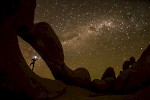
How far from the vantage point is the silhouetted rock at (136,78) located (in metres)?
11.2

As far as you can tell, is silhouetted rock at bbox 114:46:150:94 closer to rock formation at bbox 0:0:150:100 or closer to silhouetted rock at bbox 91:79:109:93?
rock formation at bbox 0:0:150:100

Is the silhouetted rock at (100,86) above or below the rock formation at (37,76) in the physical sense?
below

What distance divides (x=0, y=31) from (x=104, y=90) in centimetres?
686

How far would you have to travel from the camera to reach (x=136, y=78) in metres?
11.5

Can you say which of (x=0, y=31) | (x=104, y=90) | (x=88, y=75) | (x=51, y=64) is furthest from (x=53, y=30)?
(x=0, y=31)

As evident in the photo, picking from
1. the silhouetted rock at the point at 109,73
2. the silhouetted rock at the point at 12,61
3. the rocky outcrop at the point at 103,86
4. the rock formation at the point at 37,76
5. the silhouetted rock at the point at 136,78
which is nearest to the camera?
the silhouetted rock at the point at 12,61

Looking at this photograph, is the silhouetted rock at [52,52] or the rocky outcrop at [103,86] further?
the rocky outcrop at [103,86]

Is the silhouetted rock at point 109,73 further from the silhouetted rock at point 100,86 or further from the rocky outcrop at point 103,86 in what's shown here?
the silhouetted rock at point 100,86

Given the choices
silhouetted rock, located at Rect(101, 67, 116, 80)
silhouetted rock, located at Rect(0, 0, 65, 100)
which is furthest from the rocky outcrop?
silhouetted rock, located at Rect(0, 0, 65, 100)

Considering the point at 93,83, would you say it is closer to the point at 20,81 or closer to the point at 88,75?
the point at 88,75

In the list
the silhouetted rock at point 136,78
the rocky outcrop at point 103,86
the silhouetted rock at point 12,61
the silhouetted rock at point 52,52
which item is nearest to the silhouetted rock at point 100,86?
the rocky outcrop at point 103,86

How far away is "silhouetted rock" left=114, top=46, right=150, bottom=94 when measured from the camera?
11172 millimetres

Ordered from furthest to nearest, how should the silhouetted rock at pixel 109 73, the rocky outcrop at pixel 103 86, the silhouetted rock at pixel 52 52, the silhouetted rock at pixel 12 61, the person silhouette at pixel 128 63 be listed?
the person silhouette at pixel 128 63 < the silhouetted rock at pixel 109 73 < the rocky outcrop at pixel 103 86 < the silhouetted rock at pixel 52 52 < the silhouetted rock at pixel 12 61

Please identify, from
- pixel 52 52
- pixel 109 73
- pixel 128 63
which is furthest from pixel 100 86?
pixel 128 63
